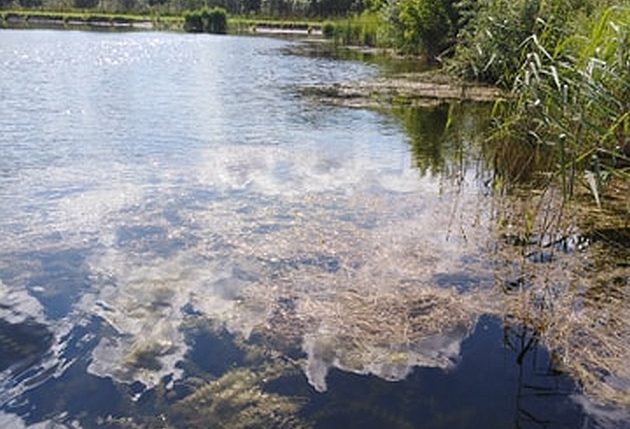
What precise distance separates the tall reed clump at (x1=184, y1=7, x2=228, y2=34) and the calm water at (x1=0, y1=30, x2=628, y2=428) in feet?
114

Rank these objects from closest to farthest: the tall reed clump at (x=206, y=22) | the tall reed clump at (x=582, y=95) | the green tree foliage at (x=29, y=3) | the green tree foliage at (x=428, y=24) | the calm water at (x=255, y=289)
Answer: the calm water at (x=255, y=289) → the tall reed clump at (x=582, y=95) → the green tree foliage at (x=428, y=24) → the tall reed clump at (x=206, y=22) → the green tree foliage at (x=29, y=3)

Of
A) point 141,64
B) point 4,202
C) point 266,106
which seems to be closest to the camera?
point 4,202

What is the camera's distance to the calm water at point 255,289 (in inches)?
118

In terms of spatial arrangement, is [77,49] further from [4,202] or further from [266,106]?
[4,202]

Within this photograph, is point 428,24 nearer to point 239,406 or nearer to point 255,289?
point 255,289

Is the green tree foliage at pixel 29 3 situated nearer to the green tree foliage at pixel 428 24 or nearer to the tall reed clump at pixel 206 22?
the tall reed clump at pixel 206 22

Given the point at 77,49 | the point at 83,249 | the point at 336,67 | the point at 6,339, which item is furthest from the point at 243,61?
the point at 6,339

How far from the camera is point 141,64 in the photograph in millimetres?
18125

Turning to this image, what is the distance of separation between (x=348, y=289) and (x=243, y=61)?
16.9 m

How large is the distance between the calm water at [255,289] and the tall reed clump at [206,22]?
34.9 meters

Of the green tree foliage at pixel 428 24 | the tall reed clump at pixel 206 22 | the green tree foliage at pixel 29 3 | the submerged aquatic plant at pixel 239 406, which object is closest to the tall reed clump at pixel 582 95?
the submerged aquatic plant at pixel 239 406

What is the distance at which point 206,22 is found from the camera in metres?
42.2

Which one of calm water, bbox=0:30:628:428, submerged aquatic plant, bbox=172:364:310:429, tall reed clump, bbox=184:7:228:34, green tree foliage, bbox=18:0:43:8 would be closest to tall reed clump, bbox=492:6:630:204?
calm water, bbox=0:30:628:428

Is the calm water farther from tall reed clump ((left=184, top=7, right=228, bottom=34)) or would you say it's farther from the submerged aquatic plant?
tall reed clump ((left=184, top=7, right=228, bottom=34))
